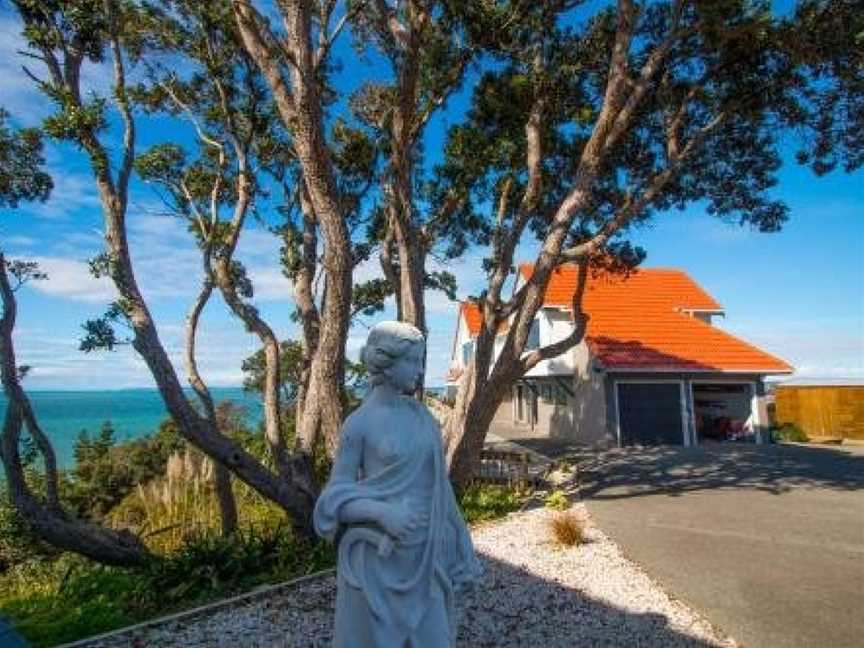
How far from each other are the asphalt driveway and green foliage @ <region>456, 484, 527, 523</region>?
1464 millimetres

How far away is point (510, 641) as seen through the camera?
621 centimetres

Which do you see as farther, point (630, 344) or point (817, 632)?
point (630, 344)

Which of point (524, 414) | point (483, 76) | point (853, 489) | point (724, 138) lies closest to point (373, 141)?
point (483, 76)

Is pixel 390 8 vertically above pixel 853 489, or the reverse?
pixel 390 8

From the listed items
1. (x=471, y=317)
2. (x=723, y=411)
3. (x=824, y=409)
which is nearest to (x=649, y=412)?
(x=723, y=411)

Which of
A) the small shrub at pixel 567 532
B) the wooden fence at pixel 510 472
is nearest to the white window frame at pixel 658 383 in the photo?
the wooden fence at pixel 510 472

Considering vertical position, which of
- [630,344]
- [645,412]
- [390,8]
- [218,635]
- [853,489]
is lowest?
[218,635]

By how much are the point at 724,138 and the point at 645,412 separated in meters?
11.4

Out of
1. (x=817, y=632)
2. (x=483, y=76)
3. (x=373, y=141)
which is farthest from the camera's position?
(x=373, y=141)

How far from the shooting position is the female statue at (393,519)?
2943mm

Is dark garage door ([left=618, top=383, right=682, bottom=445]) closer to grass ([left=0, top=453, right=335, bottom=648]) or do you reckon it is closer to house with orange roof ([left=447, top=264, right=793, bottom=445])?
house with orange roof ([left=447, top=264, right=793, bottom=445])

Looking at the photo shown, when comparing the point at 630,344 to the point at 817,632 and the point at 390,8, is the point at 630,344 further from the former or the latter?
the point at 817,632

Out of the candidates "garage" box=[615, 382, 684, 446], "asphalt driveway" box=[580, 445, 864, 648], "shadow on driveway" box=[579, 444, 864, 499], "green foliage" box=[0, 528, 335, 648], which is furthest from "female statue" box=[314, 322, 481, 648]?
"garage" box=[615, 382, 684, 446]

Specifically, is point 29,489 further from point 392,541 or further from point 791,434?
point 791,434
